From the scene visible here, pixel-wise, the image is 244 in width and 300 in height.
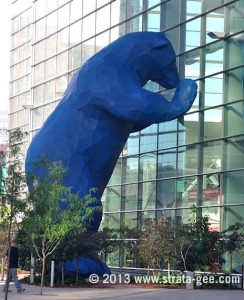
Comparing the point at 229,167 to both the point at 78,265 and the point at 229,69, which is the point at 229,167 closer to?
the point at 229,69

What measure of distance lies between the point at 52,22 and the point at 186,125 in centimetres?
1426

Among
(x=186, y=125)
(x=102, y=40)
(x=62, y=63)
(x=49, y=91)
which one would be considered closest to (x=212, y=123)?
(x=186, y=125)

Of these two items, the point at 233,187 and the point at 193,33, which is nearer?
the point at 233,187

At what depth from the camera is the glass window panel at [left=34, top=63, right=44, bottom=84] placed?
40406 mm

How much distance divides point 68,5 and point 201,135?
1377 centimetres

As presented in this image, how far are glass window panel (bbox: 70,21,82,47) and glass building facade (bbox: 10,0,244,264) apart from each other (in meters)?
0.05

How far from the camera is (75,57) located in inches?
1427

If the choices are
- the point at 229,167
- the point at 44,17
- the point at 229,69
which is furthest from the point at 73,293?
the point at 44,17

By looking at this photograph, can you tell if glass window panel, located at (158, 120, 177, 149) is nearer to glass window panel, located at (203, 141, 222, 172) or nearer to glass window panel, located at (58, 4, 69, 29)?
glass window panel, located at (203, 141, 222, 172)

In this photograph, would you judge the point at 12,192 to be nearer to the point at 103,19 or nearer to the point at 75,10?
the point at 103,19

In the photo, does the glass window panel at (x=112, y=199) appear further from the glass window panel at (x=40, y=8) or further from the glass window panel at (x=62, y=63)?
the glass window panel at (x=40, y=8)

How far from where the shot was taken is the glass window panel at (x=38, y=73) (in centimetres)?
4041

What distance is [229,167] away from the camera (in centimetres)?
2569

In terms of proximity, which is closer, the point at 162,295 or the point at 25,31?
the point at 162,295
